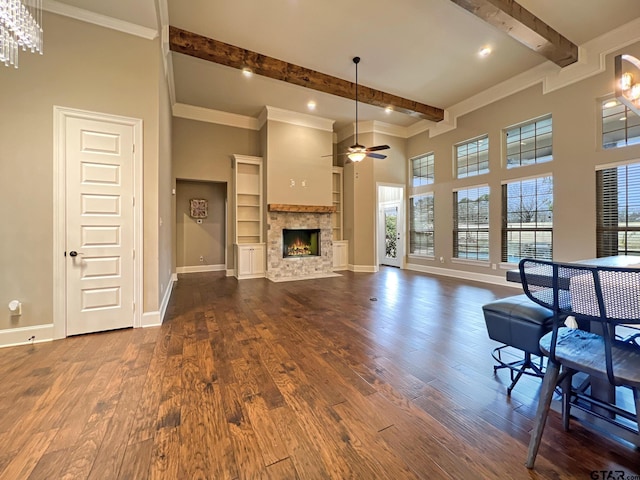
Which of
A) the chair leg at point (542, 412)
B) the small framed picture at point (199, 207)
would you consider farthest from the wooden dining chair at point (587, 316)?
the small framed picture at point (199, 207)

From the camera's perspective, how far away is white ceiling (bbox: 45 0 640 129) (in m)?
3.51

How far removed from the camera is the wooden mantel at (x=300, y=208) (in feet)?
20.9

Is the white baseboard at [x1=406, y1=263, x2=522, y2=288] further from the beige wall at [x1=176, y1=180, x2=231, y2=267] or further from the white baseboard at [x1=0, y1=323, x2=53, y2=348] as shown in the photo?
the white baseboard at [x1=0, y1=323, x2=53, y2=348]

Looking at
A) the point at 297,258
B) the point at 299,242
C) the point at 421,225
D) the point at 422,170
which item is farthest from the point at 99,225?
the point at 422,170

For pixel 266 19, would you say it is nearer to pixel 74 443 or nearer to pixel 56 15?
pixel 56 15

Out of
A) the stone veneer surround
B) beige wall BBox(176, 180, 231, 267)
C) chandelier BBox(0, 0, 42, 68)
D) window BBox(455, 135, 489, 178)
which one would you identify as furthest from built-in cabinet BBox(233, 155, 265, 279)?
window BBox(455, 135, 489, 178)

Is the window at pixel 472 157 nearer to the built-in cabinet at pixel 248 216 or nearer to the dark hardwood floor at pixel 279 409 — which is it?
the dark hardwood floor at pixel 279 409

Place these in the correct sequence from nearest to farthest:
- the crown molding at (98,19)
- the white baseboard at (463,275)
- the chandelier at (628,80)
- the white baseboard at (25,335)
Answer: the chandelier at (628,80) → the white baseboard at (25,335) → the crown molding at (98,19) → the white baseboard at (463,275)

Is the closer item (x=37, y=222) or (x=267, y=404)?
(x=267, y=404)

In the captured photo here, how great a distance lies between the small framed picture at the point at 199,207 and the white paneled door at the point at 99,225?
162 inches

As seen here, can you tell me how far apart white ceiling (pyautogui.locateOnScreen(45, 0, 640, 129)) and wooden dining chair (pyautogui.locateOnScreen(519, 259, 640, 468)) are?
3903mm

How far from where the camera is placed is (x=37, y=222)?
2736mm

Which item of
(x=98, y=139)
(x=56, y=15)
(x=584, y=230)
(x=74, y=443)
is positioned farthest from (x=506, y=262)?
(x=56, y=15)

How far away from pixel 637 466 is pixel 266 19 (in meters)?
5.35
